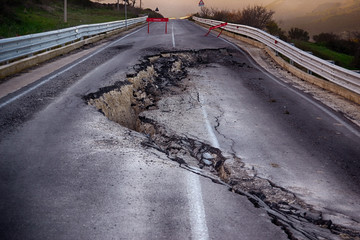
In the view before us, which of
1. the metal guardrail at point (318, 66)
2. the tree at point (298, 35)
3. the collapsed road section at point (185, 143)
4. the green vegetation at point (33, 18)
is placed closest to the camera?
the collapsed road section at point (185, 143)

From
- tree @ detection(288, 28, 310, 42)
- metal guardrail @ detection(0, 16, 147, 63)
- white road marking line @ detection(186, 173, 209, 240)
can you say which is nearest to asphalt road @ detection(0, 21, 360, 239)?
white road marking line @ detection(186, 173, 209, 240)

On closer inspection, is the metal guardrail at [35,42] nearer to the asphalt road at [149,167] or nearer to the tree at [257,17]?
the asphalt road at [149,167]

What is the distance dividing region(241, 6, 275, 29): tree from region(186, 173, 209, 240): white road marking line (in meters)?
32.2

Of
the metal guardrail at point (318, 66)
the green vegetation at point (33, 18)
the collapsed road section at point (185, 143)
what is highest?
the green vegetation at point (33, 18)

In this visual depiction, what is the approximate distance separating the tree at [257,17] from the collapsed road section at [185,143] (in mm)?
25025

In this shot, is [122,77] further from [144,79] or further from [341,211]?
[341,211]

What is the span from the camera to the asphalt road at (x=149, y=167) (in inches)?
122

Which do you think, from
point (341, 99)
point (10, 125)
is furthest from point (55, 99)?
point (341, 99)

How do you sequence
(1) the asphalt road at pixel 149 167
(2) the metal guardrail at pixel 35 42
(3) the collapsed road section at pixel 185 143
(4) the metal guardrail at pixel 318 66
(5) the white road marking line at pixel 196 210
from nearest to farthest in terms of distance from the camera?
(5) the white road marking line at pixel 196 210, (1) the asphalt road at pixel 149 167, (3) the collapsed road section at pixel 185 143, (4) the metal guardrail at pixel 318 66, (2) the metal guardrail at pixel 35 42

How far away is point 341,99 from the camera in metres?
8.52

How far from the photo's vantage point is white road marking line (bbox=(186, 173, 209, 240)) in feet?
9.73

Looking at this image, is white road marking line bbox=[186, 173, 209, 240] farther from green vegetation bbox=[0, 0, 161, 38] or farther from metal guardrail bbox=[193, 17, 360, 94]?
green vegetation bbox=[0, 0, 161, 38]

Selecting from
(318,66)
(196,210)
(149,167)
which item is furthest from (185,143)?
(318,66)

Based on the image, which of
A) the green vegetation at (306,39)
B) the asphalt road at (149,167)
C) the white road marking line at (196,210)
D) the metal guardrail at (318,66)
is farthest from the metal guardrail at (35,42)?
the green vegetation at (306,39)
